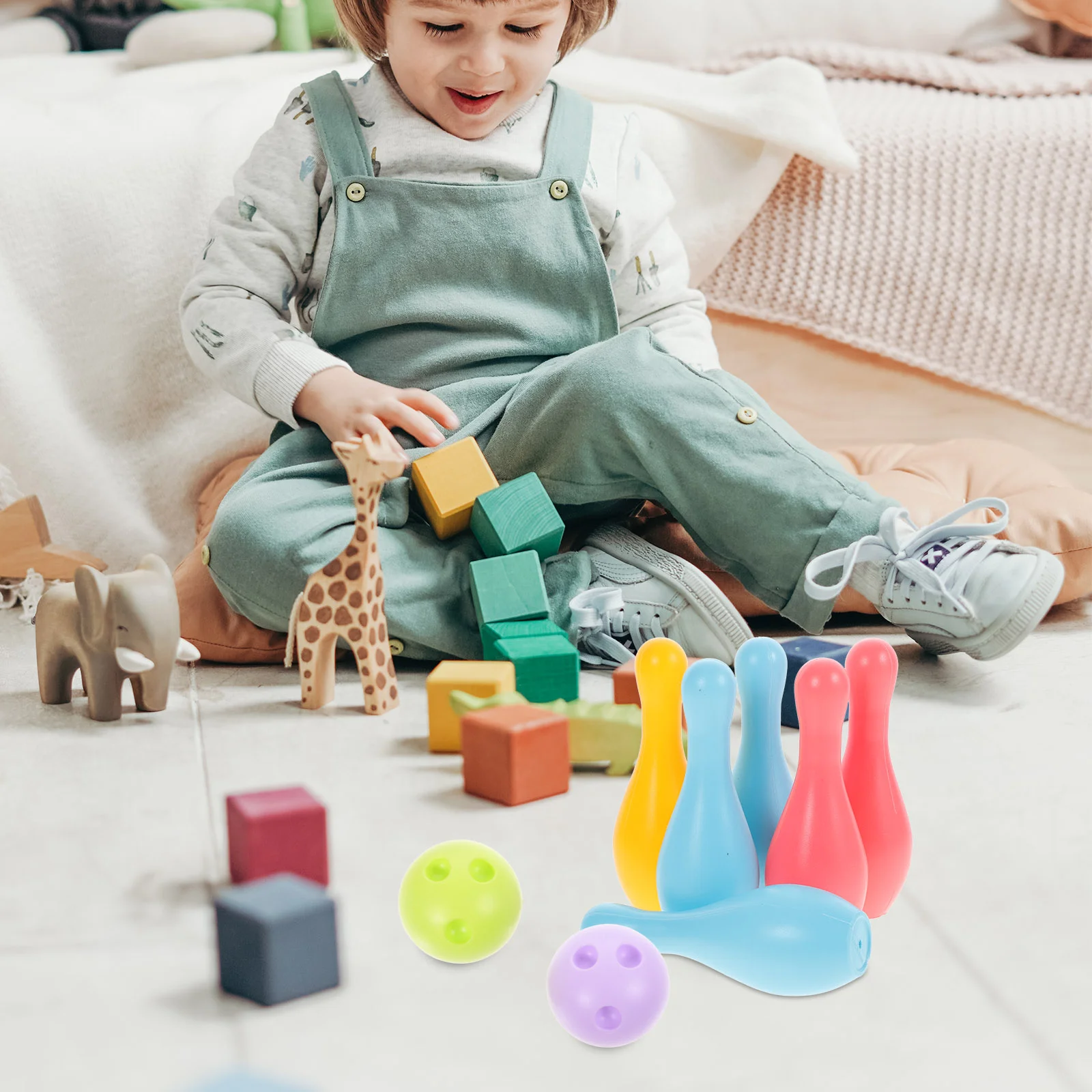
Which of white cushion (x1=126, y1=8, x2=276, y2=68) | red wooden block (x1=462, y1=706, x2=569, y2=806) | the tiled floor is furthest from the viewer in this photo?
white cushion (x1=126, y1=8, x2=276, y2=68)

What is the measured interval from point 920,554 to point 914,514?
0.17 metres

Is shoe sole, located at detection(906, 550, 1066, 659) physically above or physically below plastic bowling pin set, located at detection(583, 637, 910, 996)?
below

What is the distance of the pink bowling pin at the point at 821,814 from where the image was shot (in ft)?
1.79

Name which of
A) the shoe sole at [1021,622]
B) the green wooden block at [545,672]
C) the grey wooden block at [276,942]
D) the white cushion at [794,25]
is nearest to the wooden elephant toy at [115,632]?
the green wooden block at [545,672]

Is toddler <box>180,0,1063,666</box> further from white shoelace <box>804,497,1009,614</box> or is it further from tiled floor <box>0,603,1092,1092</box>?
tiled floor <box>0,603,1092,1092</box>

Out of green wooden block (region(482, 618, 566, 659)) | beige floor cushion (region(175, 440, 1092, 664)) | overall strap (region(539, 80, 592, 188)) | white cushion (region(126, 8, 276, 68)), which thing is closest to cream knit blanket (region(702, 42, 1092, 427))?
beige floor cushion (region(175, 440, 1092, 664))

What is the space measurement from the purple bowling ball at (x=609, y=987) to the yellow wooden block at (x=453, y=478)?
0.54 meters

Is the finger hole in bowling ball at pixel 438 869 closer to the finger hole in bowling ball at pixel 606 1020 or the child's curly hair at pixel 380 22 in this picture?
the finger hole in bowling ball at pixel 606 1020

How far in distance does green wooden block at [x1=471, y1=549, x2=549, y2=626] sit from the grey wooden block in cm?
44

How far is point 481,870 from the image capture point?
545 mm

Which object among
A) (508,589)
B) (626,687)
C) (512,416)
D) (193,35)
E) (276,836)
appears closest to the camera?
(276,836)

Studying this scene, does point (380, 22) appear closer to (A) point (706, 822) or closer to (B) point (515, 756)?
(B) point (515, 756)

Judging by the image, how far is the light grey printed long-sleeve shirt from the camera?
106 cm

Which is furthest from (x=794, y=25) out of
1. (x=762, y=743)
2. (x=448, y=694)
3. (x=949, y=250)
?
(x=762, y=743)
